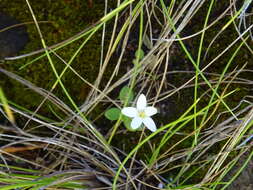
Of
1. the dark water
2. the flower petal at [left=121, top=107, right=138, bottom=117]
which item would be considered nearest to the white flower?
the flower petal at [left=121, top=107, right=138, bottom=117]

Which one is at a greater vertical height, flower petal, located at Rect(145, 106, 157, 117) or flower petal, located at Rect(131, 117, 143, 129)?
flower petal, located at Rect(145, 106, 157, 117)

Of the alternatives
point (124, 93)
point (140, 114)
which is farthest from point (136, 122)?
point (124, 93)

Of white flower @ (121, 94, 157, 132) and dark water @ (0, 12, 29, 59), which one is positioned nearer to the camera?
white flower @ (121, 94, 157, 132)

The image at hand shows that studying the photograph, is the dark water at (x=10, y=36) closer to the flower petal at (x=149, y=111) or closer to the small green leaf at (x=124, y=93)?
the small green leaf at (x=124, y=93)

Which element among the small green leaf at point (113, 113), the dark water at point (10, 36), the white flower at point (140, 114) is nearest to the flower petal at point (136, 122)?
the white flower at point (140, 114)

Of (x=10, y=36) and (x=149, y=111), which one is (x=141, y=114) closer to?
(x=149, y=111)

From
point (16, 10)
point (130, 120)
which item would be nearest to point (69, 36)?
point (16, 10)

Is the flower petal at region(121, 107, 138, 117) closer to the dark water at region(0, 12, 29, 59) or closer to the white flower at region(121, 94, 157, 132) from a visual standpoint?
the white flower at region(121, 94, 157, 132)

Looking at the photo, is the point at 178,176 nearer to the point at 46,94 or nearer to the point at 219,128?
the point at 219,128
